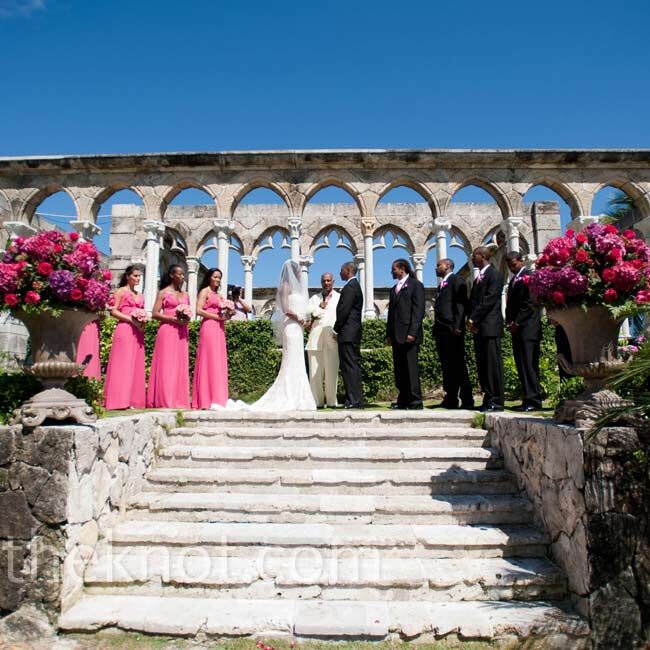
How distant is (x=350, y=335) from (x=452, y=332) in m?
1.41

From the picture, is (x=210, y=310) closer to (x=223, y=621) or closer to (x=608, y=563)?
(x=223, y=621)

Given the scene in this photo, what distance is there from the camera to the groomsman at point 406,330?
689 cm

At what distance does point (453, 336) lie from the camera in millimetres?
7039

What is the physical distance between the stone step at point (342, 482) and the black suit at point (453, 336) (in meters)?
2.62

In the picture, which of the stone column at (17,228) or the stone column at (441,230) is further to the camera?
the stone column at (17,228)

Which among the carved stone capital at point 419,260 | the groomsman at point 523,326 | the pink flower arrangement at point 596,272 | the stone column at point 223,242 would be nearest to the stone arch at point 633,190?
the carved stone capital at point 419,260

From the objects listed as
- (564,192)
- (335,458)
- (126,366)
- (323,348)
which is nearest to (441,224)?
(564,192)

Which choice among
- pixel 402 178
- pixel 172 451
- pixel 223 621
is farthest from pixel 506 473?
pixel 402 178

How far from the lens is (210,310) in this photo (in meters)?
6.93

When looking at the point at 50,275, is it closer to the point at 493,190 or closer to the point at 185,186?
the point at 185,186

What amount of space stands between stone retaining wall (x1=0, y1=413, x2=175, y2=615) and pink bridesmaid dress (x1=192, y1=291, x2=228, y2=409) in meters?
3.25

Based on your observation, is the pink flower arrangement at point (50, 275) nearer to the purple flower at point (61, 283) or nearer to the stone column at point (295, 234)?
the purple flower at point (61, 283)

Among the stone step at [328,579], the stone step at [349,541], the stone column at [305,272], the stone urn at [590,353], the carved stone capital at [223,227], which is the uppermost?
the carved stone capital at [223,227]

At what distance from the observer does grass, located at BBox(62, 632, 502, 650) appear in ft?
9.30
